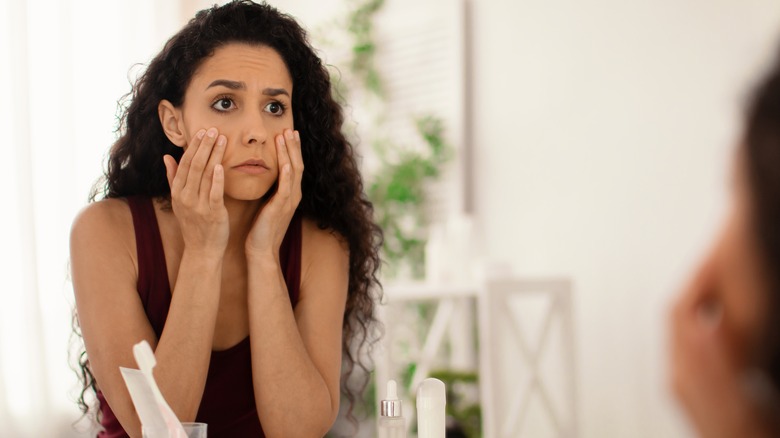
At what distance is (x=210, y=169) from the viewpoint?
1.16m

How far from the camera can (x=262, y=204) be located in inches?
52.7

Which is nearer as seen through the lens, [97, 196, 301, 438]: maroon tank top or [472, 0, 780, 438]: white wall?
[97, 196, 301, 438]: maroon tank top

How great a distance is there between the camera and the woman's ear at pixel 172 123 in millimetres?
1248

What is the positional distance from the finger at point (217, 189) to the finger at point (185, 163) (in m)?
0.04

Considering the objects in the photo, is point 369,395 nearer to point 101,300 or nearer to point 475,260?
point 475,260

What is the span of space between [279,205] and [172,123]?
212 mm

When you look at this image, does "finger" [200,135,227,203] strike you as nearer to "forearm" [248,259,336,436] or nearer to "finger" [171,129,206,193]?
"finger" [171,129,206,193]

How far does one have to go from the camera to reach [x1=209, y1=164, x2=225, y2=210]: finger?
3.75 feet

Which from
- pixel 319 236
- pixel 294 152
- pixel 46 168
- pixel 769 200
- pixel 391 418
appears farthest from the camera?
pixel 46 168

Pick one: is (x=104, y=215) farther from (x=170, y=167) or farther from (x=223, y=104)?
(x=223, y=104)

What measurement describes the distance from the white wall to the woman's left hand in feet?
4.07

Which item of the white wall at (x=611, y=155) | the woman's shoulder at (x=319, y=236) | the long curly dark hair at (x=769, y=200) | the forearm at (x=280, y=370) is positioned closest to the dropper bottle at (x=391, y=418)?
the forearm at (x=280, y=370)

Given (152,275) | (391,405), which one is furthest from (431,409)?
(152,275)

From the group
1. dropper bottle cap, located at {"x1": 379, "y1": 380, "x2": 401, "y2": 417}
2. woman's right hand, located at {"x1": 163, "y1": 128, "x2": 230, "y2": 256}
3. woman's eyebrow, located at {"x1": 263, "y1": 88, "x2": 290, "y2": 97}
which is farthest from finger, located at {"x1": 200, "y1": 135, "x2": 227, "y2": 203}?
dropper bottle cap, located at {"x1": 379, "y1": 380, "x2": 401, "y2": 417}
